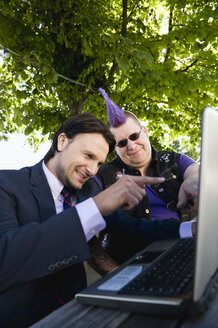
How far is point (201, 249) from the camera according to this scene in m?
0.71

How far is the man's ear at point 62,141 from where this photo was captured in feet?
7.24

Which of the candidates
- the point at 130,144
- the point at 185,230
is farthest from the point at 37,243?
the point at 130,144

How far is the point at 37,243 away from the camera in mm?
1126

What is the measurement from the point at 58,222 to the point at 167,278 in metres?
0.46

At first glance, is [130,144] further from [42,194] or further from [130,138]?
[42,194]

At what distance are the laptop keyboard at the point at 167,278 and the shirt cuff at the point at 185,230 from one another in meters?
0.46

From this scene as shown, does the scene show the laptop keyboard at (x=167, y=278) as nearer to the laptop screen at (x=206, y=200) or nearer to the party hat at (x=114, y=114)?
the laptop screen at (x=206, y=200)

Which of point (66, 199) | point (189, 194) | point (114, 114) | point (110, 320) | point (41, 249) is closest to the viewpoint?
point (110, 320)

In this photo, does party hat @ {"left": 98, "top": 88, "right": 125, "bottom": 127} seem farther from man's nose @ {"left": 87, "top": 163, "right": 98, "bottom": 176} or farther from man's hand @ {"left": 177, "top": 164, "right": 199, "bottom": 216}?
man's hand @ {"left": 177, "top": 164, "right": 199, "bottom": 216}

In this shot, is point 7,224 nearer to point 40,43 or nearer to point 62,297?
point 62,297

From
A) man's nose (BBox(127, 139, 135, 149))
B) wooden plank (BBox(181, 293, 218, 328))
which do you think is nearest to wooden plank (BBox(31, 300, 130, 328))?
wooden plank (BBox(181, 293, 218, 328))

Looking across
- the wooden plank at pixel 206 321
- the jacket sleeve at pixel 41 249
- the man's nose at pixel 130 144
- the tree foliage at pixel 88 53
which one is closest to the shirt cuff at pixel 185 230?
the jacket sleeve at pixel 41 249

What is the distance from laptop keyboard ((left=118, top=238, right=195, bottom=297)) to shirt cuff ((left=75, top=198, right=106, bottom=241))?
0.29 m

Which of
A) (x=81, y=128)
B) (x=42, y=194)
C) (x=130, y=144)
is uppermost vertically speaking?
(x=81, y=128)
